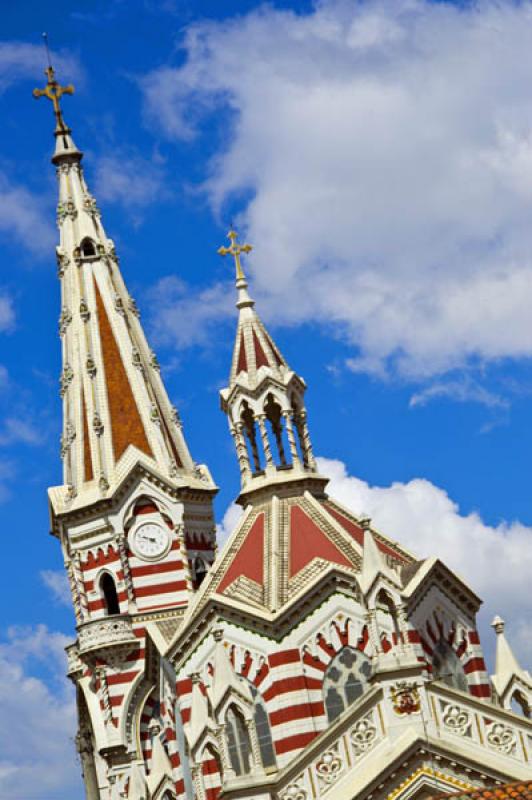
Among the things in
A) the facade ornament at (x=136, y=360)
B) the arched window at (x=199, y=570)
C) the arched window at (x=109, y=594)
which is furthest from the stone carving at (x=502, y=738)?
the facade ornament at (x=136, y=360)

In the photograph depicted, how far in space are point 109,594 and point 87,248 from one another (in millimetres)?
12214

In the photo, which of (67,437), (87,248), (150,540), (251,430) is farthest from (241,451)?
(87,248)

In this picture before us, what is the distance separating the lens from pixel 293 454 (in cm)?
3938

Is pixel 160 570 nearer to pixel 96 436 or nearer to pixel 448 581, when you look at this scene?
pixel 96 436

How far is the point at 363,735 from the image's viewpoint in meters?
26.2

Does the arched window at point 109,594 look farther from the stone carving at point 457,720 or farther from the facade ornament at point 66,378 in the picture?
the stone carving at point 457,720

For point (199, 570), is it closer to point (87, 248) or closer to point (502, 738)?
point (87, 248)

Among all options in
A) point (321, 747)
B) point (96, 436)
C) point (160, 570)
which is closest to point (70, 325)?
point (96, 436)

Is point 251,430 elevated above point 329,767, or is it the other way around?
point 251,430

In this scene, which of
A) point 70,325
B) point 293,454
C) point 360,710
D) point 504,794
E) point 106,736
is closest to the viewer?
point 504,794

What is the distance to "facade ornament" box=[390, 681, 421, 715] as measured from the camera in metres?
25.8

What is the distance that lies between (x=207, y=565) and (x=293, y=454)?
8323mm

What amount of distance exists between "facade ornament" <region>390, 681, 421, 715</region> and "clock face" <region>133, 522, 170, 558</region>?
65.9 ft

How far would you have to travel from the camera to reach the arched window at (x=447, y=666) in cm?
3600
